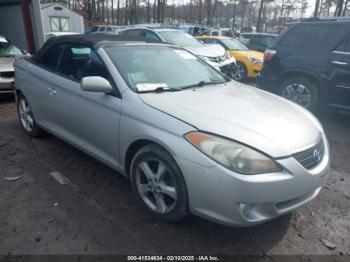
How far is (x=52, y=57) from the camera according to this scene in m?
4.25

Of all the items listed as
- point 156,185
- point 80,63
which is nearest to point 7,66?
point 80,63

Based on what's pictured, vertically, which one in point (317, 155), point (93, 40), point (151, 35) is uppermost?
point (93, 40)

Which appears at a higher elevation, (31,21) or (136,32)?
(31,21)

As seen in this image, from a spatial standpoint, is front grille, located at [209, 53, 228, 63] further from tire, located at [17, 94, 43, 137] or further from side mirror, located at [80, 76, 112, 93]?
side mirror, located at [80, 76, 112, 93]

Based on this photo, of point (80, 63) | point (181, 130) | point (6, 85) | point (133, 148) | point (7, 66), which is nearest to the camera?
point (181, 130)

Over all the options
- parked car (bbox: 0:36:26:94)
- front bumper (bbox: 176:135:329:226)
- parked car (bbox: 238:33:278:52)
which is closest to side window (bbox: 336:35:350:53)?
front bumper (bbox: 176:135:329:226)

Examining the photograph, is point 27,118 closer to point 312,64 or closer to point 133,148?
point 133,148

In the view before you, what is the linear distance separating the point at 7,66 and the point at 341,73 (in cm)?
674

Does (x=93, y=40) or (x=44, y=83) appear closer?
(x=93, y=40)

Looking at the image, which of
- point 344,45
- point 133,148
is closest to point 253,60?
point 344,45

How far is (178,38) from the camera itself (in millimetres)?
9703

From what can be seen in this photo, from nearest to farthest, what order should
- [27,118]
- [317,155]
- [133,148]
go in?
[317,155] < [133,148] < [27,118]

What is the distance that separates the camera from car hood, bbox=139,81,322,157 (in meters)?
2.46

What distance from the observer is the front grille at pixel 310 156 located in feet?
8.17
